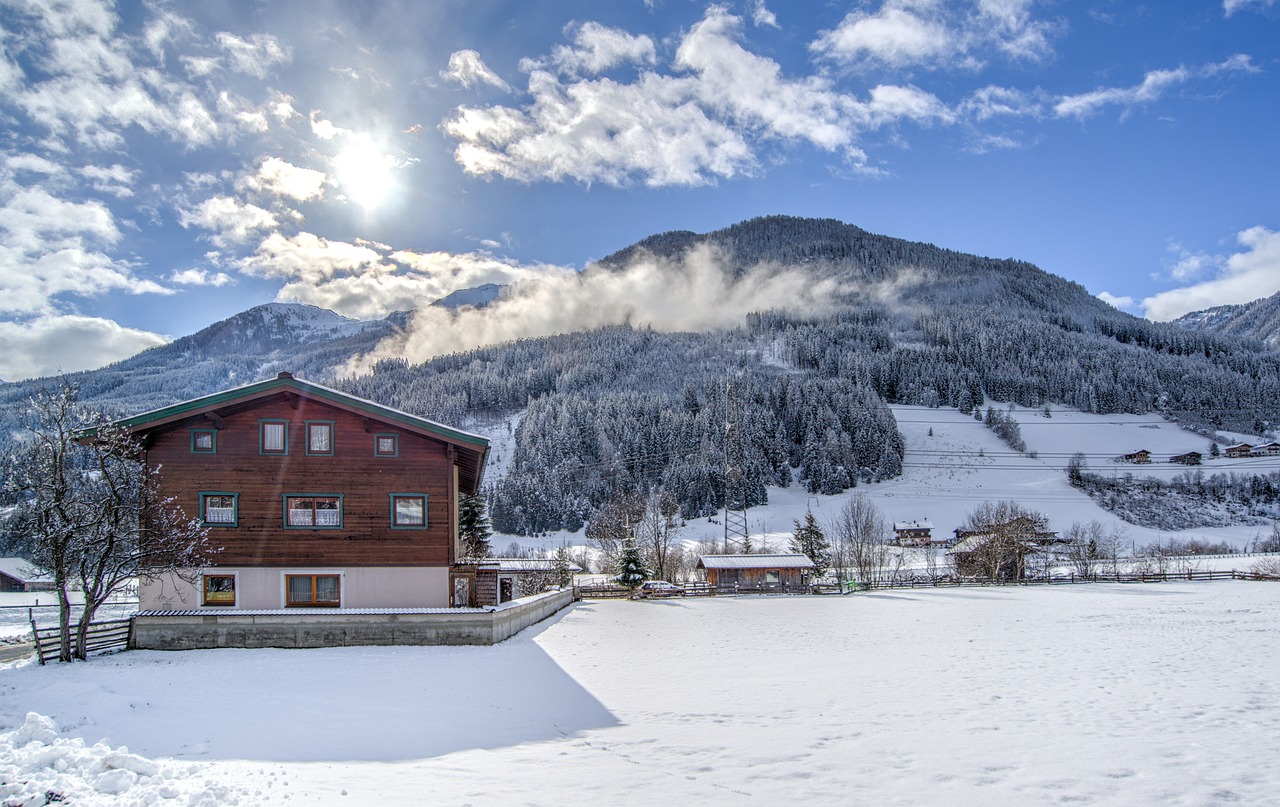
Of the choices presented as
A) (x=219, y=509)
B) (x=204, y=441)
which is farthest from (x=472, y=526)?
(x=204, y=441)

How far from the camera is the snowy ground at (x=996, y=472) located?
115938mm

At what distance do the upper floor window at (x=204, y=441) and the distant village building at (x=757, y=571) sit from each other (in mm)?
49496

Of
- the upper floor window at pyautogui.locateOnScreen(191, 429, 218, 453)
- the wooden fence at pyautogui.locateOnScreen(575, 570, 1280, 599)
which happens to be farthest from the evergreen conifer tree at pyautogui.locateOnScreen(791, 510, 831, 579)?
the upper floor window at pyautogui.locateOnScreen(191, 429, 218, 453)

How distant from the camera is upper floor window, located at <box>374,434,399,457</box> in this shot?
2728 centimetres

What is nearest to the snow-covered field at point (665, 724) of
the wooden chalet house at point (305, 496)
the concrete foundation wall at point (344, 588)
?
the concrete foundation wall at point (344, 588)

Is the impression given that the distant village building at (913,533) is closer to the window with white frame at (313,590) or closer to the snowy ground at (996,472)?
the snowy ground at (996,472)

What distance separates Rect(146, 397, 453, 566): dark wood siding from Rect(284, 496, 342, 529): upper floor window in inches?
8.3

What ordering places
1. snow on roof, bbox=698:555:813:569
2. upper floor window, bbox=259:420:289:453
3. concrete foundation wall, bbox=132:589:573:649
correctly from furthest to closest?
snow on roof, bbox=698:555:813:569 → upper floor window, bbox=259:420:289:453 → concrete foundation wall, bbox=132:589:573:649

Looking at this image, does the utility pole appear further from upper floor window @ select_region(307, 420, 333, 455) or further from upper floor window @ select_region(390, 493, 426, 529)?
upper floor window @ select_region(307, 420, 333, 455)

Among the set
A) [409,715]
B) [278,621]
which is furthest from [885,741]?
[278,621]

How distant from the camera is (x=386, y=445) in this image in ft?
89.8

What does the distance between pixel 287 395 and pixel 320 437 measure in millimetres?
1927

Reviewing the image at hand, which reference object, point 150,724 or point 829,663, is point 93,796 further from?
point 829,663

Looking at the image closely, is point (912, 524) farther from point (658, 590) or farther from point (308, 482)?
point (308, 482)
